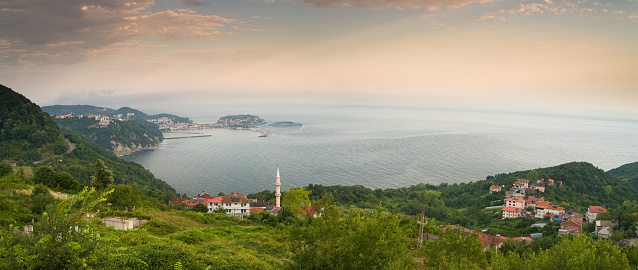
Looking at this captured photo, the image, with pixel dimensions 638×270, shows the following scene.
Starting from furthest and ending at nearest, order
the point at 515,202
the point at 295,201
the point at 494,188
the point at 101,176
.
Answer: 1. the point at 494,188
2. the point at 515,202
3. the point at 295,201
4. the point at 101,176

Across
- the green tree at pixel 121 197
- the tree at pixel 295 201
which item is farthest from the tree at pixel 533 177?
the green tree at pixel 121 197

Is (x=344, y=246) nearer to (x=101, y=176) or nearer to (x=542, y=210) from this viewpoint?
(x=101, y=176)

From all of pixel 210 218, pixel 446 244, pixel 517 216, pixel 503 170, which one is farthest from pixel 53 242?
pixel 503 170

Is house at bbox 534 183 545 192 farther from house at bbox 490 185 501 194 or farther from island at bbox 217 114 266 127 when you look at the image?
island at bbox 217 114 266 127

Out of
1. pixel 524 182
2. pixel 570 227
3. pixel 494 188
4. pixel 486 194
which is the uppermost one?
pixel 524 182

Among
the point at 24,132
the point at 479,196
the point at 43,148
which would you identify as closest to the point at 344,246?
the point at 479,196

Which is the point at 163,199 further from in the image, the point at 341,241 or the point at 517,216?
the point at 517,216

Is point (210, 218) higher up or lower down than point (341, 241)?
lower down
